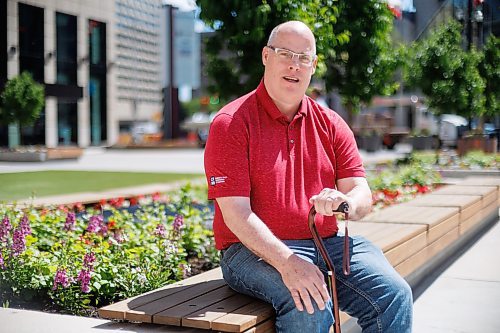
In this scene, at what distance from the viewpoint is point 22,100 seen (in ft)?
13.9

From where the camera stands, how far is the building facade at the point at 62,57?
4.12m

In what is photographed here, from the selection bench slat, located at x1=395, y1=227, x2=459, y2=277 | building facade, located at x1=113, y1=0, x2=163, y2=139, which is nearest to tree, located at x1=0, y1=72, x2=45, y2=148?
building facade, located at x1=113, y1=0, x2=163, y2=139

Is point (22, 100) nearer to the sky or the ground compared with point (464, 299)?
nearer to the sky

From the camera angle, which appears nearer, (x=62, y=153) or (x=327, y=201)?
(x=327, y=201)

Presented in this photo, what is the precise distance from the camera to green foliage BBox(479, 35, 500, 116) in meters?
19.5

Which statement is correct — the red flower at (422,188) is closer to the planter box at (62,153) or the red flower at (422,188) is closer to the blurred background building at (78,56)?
the blurred background building at (78,56)

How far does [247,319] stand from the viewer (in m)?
2.66

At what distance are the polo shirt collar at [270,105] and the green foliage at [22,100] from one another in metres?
1.58

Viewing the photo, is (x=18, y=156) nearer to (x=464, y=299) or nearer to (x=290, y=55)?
(x=290, y=55)

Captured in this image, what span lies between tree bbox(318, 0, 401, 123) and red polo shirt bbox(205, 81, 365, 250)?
245 inches

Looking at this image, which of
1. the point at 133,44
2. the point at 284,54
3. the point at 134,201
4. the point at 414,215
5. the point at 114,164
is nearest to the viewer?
the point at 284,54

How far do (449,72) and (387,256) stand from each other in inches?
624

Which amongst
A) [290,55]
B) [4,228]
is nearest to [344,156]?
[290,55]

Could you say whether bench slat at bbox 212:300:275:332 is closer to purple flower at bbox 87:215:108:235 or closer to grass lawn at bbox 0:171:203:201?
purple flower at bbox 87:215:108:235
